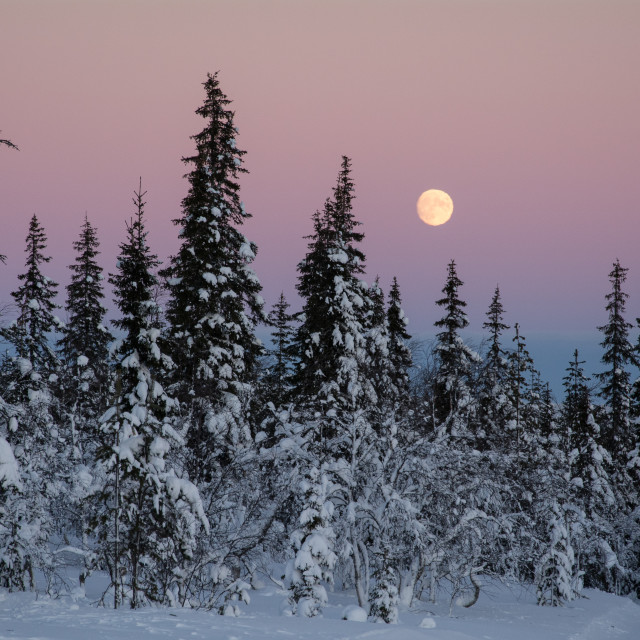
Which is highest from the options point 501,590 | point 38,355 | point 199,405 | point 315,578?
point 38,355

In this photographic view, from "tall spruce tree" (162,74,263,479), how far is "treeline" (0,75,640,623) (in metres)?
0.08

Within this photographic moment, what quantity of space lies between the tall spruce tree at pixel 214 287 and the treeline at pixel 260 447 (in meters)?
0.08

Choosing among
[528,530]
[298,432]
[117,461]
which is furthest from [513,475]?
[117,461]

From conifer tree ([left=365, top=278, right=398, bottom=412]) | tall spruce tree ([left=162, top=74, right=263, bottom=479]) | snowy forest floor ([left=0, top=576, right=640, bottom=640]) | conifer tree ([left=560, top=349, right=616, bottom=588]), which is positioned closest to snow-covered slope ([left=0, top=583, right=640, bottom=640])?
snowy forest floor ([left=0, top=576, right=640, bottom=640])

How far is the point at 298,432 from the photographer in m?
22.9

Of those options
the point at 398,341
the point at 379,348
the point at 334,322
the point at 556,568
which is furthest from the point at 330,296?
the point at 556,568

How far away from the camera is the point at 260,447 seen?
78.5 ft

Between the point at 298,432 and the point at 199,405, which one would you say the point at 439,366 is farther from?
the point at 199,405

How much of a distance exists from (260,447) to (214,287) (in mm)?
6087

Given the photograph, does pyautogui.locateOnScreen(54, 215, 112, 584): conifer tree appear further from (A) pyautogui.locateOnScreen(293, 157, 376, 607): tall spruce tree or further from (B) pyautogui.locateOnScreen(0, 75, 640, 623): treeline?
(A) pyautogui.locateOnScreen(293, 157, 376, 607): tall spruce tree

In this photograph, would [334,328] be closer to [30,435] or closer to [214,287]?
[214,287]

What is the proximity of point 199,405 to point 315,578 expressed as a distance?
6.29m

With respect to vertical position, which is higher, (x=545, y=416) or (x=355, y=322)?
(x=355, y=322)

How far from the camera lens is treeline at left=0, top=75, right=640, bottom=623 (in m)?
16.3
